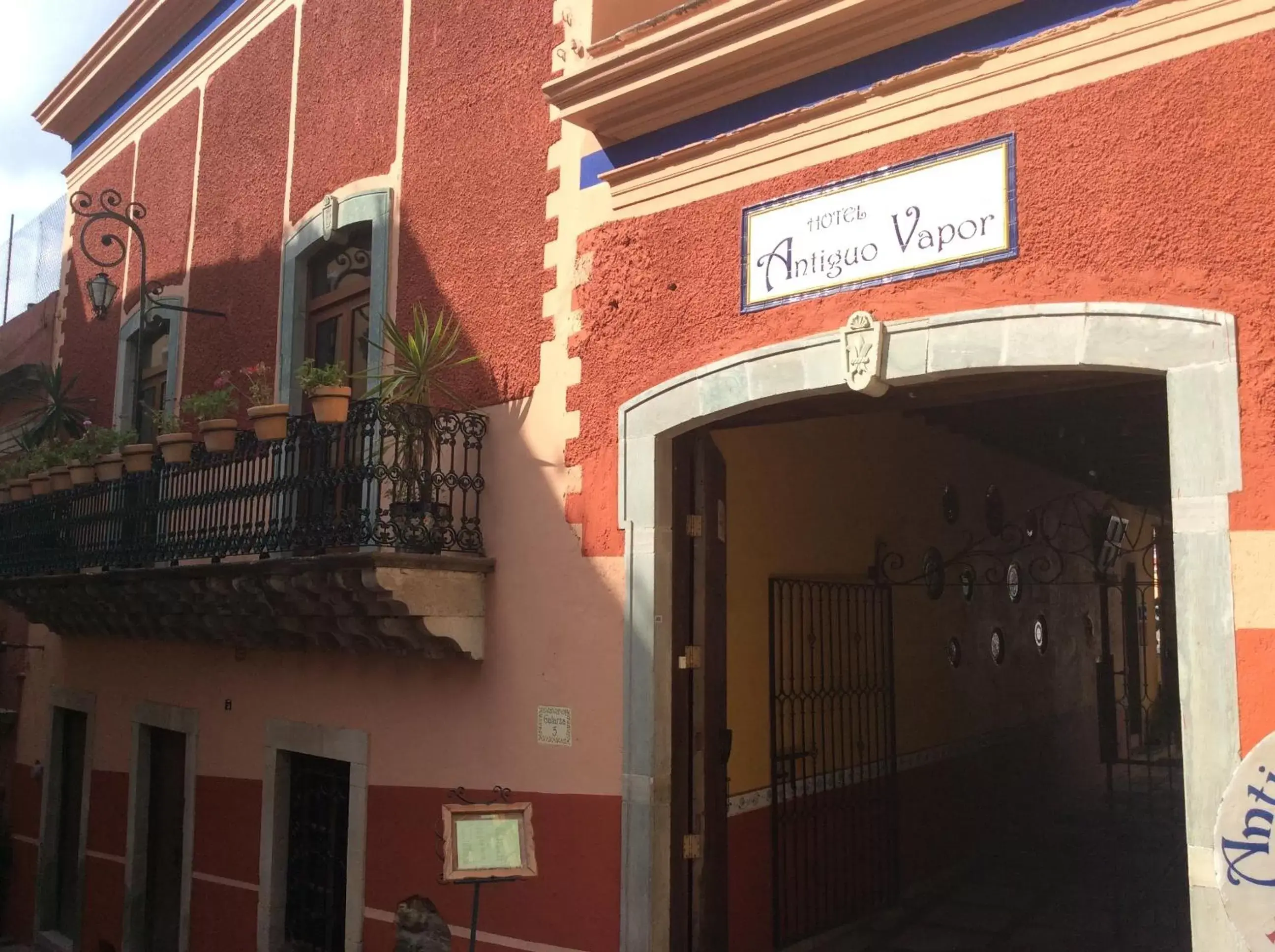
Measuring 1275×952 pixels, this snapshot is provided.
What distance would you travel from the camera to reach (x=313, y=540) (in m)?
6.30

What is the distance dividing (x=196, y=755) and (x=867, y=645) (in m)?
5.27

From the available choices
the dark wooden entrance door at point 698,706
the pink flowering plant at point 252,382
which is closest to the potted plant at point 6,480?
the pink flowering plant at point 252,382

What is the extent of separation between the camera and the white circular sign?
340 centimetres

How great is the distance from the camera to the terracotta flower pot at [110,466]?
885 centimetres

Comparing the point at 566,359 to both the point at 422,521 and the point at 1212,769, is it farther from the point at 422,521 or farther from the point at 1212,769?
the point at 1212,769

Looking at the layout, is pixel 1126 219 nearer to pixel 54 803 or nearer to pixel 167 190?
pixel 167 190

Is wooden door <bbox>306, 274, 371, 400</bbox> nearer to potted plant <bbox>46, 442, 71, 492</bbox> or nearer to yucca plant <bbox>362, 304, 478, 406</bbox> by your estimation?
yucca plant <bbox>362, 304, 478, 406</bbox>

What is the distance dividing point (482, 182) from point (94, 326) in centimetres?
689

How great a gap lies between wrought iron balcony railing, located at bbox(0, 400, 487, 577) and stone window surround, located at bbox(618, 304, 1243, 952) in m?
1.16

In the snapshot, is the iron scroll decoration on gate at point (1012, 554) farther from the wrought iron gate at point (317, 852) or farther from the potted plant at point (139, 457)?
the potted plant at point (139, 457)

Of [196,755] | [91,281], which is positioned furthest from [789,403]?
[91,281]

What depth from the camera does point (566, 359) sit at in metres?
5.99

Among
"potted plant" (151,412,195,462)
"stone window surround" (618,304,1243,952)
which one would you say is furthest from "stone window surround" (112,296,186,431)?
"stone window surround" (618,304,1243,952)

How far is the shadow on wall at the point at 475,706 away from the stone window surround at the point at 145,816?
0.12 meters
